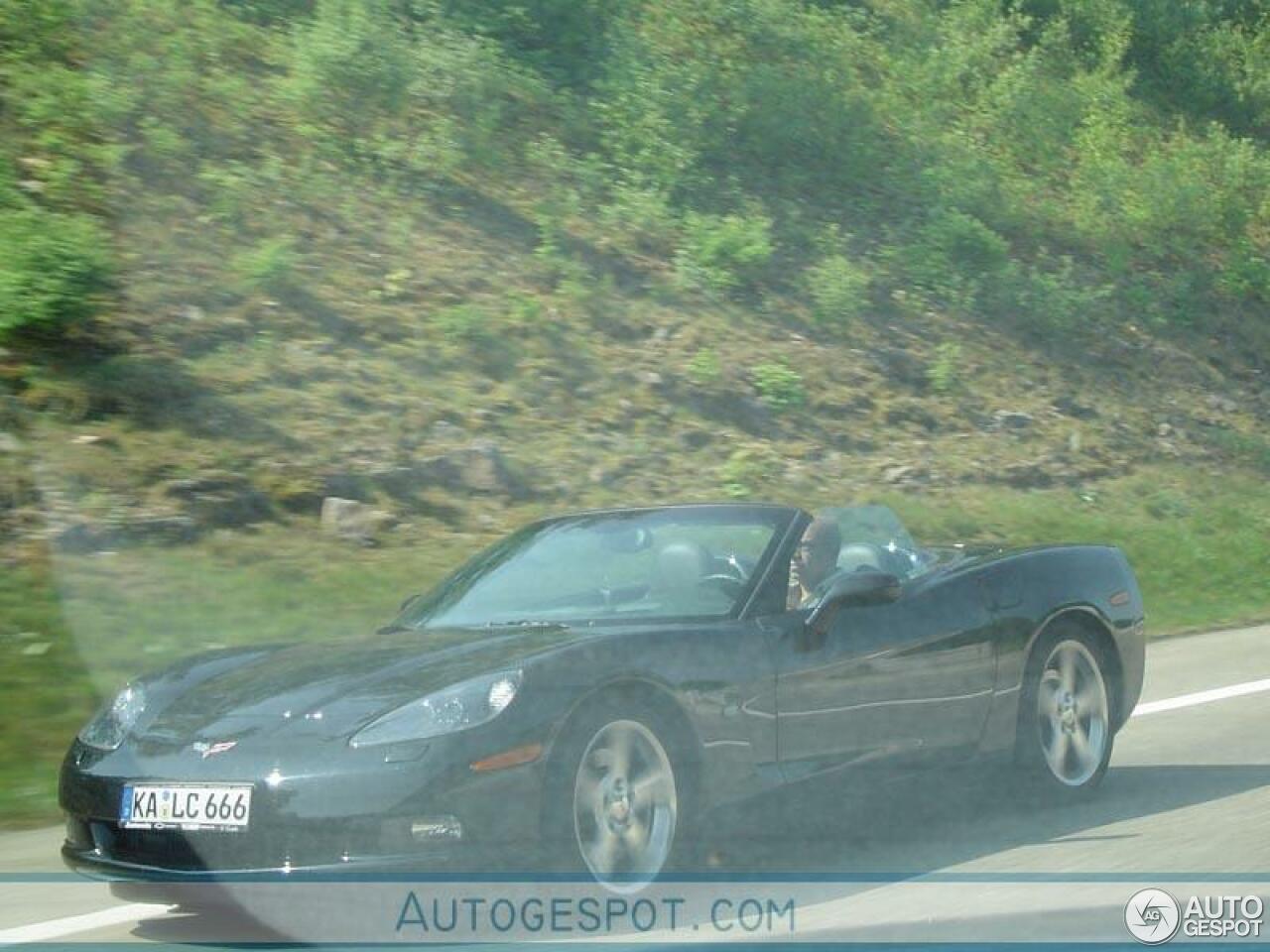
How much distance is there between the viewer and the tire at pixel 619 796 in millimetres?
5426

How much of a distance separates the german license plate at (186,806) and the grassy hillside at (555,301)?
7.99ft

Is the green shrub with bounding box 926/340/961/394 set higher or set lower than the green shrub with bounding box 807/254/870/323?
lower

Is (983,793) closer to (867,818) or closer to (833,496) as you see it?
(867,818)

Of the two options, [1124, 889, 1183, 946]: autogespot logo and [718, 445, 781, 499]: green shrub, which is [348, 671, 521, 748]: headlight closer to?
[1124, 889, 1183, 946]: autogespot logo

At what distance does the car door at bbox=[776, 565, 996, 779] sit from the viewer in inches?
248

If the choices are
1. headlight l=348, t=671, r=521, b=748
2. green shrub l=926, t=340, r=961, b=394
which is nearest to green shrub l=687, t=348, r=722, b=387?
green shrub l=926, t=340, r=961, b=394

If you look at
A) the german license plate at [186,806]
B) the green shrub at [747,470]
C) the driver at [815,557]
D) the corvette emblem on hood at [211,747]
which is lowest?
the green shrub at [747,470]

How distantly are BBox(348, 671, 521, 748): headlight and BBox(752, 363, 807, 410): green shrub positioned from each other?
12.8 meters

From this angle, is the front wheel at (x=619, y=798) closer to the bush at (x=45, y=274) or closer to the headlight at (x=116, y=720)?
the headlight at (x=116, y=720)

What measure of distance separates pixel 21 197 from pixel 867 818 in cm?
949

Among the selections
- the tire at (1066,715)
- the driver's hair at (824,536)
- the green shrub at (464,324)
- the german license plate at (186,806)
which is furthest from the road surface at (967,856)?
the green shrub at (464,324)

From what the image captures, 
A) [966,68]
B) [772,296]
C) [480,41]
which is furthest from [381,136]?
[966,68]

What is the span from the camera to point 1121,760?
8703 millimetres

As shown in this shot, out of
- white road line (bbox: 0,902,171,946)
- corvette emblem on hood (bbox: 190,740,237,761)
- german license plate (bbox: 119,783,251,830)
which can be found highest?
corvette emblem on hood (bbox: 190,740,237,761)
